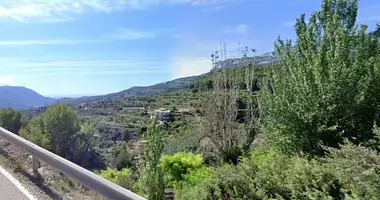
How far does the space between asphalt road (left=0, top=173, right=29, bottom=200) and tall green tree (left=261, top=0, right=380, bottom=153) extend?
23.6 ft

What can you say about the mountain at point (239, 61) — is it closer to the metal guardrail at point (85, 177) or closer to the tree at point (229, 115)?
the tree at point (229, 115)

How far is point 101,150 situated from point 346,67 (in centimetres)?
3265

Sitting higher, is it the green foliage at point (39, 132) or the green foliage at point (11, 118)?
the green foliage at point (11, 118)

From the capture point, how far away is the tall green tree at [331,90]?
926 cm

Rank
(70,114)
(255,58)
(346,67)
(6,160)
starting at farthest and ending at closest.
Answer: (70,114) → (255,58) → (346,67) → (6,160)

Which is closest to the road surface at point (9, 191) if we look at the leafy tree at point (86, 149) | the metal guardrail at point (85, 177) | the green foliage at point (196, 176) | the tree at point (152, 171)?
the metal guardrail at point (85, 177)

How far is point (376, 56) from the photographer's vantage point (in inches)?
393

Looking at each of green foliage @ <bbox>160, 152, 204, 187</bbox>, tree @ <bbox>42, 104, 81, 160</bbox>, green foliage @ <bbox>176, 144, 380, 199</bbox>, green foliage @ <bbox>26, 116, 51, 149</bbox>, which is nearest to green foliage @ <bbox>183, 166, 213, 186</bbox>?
green foliage @ <bbox>160, 152, 204, 187</bbox>

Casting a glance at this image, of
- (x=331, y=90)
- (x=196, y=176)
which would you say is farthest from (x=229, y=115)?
(x=331, y=90)

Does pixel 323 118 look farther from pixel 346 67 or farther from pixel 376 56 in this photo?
pixel 376 56

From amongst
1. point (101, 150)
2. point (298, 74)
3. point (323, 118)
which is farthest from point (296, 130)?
point (101, 150)

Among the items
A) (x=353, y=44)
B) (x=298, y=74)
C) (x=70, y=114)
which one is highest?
(x=353, y=44)

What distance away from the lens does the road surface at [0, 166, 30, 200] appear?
581cm

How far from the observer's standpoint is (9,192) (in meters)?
6.13
